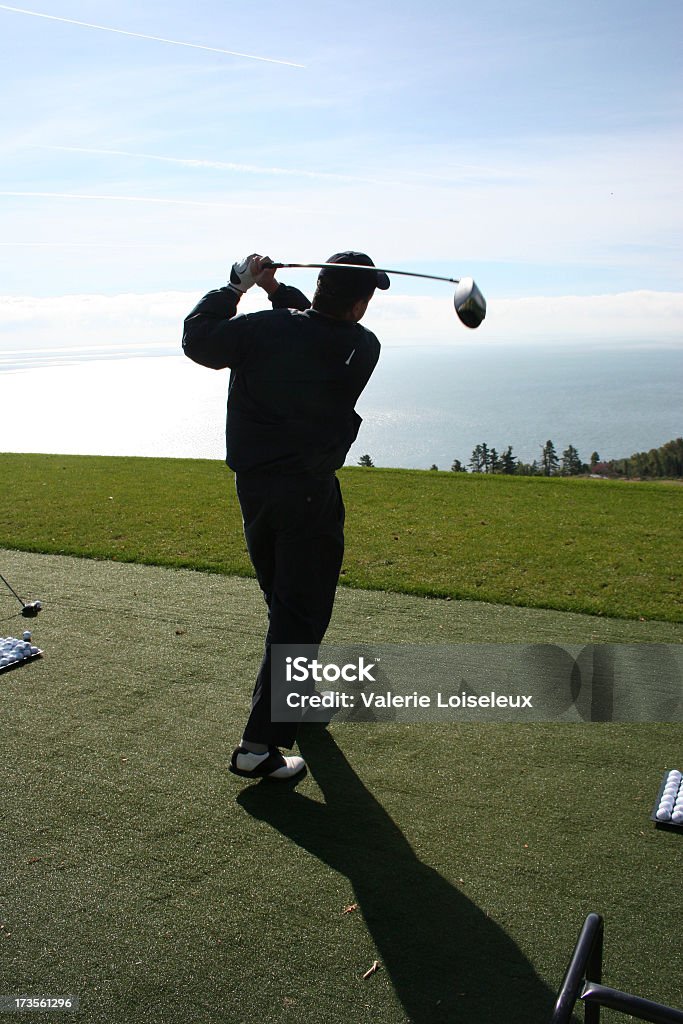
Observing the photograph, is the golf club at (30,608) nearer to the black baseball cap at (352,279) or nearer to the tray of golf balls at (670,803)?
the black baseball cap at (352,279)

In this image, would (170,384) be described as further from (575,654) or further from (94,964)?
(94,964)

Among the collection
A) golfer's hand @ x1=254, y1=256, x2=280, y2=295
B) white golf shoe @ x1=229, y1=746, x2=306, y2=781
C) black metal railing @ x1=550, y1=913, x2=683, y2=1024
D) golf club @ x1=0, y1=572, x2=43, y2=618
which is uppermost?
golfer's hand @ x1=254, y1=256, x2=280, y2=295

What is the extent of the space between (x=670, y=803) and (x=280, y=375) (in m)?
2.14

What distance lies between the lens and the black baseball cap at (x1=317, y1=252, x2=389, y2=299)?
10.7 ft

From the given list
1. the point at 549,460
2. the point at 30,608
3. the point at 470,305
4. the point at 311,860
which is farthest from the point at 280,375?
the point at 549,460

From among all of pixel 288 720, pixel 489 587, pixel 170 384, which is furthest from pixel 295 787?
pixel 170 384

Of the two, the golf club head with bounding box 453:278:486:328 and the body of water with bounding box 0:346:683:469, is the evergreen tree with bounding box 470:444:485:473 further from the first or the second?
the golf club head with bounding box 453:278:486:328

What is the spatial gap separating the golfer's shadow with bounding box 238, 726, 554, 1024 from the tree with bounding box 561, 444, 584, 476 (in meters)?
11.6

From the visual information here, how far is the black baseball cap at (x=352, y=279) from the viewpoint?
326 cm

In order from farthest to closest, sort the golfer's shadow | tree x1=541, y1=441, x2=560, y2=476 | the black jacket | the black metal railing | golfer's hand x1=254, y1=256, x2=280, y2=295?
tree x1=541, y1=441, x2=560, y2=476, golfer's hand x1=254, y1=256, x2=280, y2=295, the black jacket, the golfer's shadow, the black metal railing

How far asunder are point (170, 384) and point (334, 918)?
21617mm

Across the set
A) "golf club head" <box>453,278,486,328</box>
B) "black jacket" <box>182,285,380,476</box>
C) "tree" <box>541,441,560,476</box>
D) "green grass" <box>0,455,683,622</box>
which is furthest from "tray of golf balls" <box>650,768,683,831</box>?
"tree" <box>541,441,560,476</box>

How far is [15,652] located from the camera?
177 inches

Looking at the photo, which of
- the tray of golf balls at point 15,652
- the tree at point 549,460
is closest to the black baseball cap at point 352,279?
the tray of golf balls at point 15,652
